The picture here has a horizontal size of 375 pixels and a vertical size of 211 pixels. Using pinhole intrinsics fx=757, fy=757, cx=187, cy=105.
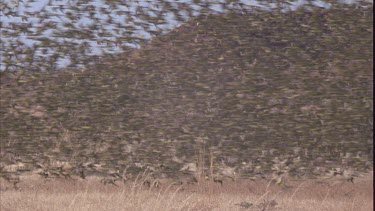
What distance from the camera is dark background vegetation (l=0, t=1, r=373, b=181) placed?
653 centimetres

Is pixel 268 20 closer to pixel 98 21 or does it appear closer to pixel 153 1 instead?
pixel 153 1

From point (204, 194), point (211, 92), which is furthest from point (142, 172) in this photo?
point (211, 92)

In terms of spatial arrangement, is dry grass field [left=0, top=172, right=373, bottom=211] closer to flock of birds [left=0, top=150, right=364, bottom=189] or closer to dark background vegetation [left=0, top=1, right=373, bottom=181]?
flock of birds [left=0, top=150, right=364, bottom=189]

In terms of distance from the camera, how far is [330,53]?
6.59m

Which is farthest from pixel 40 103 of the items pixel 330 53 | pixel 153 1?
pixel 330 53

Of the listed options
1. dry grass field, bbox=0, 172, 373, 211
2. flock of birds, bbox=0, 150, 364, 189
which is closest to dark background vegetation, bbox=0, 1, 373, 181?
flock of birds, bbox=0, 150, 364, 189

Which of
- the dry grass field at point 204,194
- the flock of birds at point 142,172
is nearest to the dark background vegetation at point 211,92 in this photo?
the flock of birds at point 142,172

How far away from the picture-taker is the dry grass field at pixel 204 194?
628 centimetres

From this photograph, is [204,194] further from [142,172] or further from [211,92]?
[211,92]

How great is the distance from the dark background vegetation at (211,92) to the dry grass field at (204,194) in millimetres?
216

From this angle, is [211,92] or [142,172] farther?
[142,172]

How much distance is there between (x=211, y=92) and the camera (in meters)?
6.51

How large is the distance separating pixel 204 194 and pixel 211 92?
0.89m

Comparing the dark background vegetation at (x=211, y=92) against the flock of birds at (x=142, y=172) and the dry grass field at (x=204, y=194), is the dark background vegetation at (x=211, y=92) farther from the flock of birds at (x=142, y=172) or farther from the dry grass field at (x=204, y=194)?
the dry grass field at (x=204, y=194)
